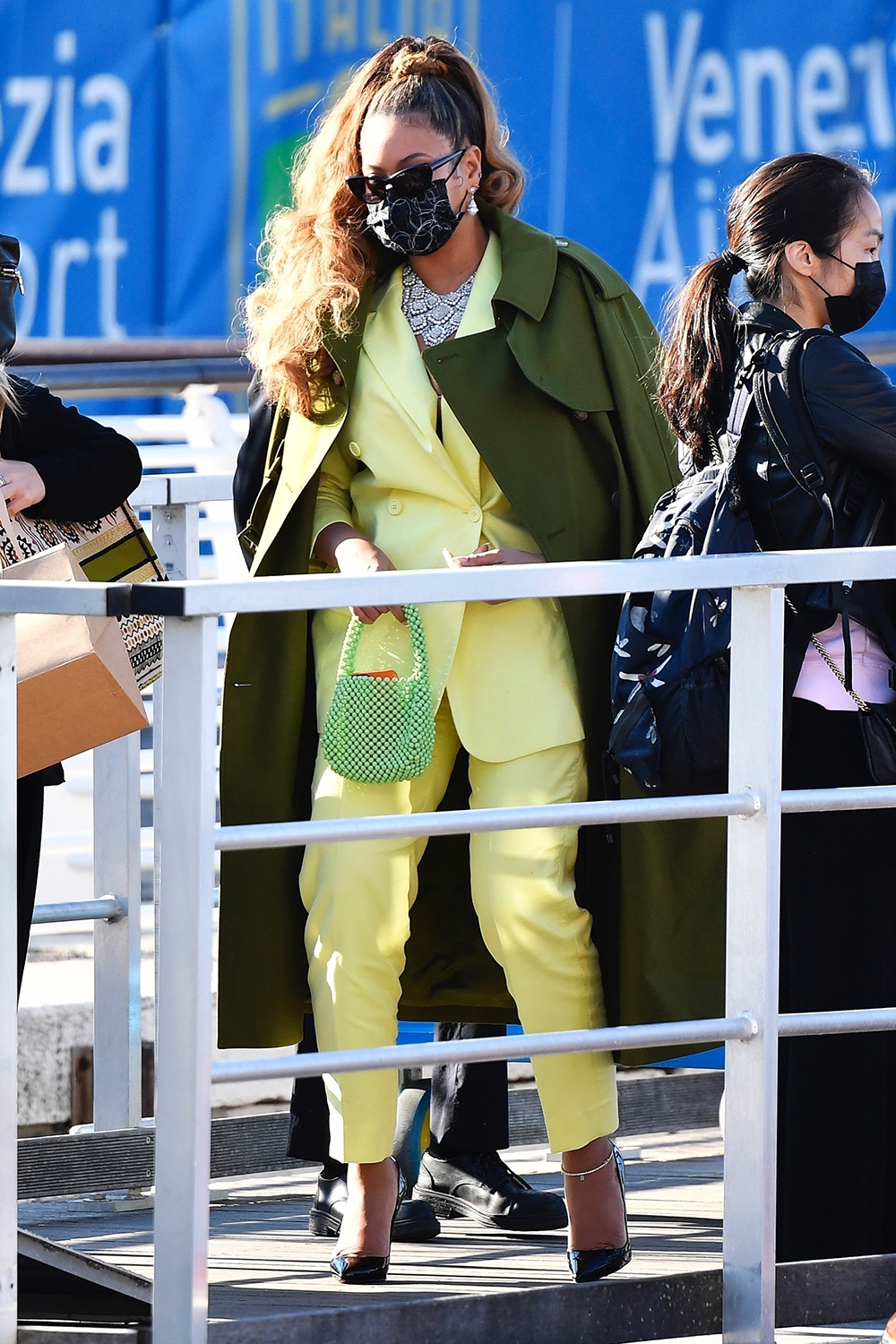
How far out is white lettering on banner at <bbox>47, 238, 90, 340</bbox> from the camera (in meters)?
4.86

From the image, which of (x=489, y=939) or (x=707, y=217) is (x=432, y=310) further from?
(x=707, y=217)

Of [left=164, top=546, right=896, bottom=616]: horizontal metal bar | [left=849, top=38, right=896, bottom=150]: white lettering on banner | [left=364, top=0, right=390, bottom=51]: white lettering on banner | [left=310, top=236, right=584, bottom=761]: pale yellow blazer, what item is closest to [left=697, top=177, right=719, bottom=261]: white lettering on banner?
[left=849, top=38, right=896, bottom=150]: white lettering on banner

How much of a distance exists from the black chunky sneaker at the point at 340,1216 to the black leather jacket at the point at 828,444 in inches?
47.3

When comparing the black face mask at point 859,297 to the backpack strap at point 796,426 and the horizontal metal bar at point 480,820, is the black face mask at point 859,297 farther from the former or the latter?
the horizontal metal bar at point 480,820

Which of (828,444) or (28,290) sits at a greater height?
(28,290)

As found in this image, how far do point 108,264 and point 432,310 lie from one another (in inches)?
77.6

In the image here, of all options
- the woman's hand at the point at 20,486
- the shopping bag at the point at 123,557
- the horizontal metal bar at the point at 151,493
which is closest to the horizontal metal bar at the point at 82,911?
the shopping bag at the point at 123,557

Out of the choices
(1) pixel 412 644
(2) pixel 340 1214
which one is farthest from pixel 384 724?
(2) pixel 340 1214

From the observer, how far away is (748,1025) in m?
2.69

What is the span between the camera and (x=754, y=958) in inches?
106

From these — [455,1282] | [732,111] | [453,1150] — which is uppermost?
[732,111]

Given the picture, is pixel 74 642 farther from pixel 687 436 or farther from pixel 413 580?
pixel 687 436

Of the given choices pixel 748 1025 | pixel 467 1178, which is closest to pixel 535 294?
pixel 748 1025

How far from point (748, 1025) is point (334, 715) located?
72cm
